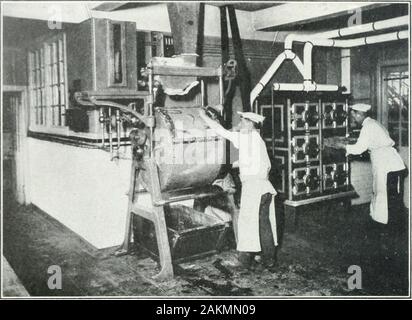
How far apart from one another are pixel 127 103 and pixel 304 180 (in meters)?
2.75

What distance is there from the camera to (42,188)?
7.17 metres

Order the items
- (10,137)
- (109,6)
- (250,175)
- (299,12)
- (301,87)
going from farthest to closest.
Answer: (10,137) < (301,87) < (299,12) < (109,6) < (250,175)

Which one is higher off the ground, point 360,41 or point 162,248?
point 360,41

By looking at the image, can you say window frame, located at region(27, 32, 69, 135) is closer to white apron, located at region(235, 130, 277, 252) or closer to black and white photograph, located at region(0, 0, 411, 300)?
black and white photograph, located at region(0, 0, 411, 300)

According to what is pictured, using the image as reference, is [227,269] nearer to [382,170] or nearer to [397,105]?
[382,170]

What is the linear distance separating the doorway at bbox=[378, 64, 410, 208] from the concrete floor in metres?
1.52

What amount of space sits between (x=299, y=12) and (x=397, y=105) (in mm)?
2308

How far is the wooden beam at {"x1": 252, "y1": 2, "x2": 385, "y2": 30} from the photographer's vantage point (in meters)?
5.11

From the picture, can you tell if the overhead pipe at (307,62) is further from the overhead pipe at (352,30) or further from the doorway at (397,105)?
the doorway at (397,105)

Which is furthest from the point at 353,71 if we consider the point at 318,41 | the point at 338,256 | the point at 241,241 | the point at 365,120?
the point at 241,241

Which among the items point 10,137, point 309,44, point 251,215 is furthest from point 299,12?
point 10,137

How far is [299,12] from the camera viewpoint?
570 cm
